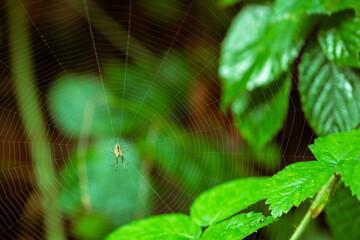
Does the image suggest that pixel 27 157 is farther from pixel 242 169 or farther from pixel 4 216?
pixel 242 169

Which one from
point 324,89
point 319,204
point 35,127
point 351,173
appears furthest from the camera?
point 35,127

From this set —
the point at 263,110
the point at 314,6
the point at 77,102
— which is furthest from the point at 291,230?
the point at 77,102

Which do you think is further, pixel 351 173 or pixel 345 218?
pixel 345 218

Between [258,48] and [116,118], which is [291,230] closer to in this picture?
[258,48]

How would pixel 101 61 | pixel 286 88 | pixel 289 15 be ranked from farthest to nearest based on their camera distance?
pixel 101 61
pixel 286 88
pixel 289 15

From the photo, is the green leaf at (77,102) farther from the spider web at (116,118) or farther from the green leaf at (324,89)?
the green leaf at (324,89)

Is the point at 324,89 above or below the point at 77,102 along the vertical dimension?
below

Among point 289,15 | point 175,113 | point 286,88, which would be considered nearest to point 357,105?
point 286,88
